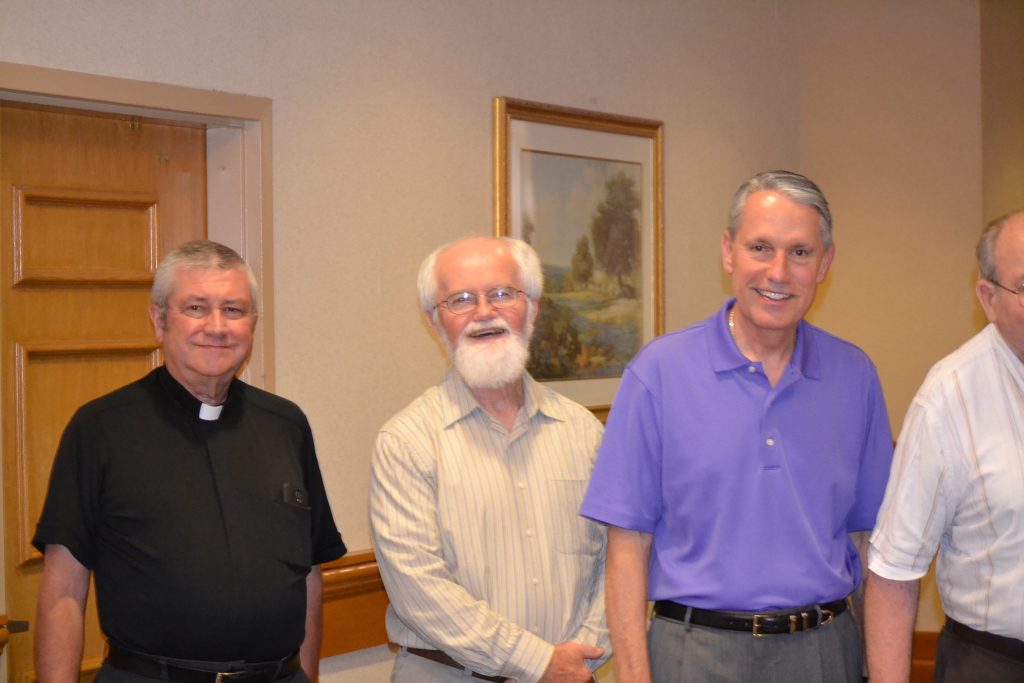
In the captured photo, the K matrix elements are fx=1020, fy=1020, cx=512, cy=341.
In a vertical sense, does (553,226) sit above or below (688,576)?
above

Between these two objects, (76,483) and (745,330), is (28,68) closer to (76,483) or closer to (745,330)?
(76,483)

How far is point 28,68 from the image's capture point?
2.52 metres

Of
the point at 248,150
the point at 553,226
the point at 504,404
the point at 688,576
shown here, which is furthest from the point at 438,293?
the point at 553,226

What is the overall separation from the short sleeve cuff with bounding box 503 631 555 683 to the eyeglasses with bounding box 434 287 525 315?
707 mm

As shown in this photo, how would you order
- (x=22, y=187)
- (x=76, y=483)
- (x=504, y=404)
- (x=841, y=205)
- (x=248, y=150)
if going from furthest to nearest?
(x=841, y=205) → (x=248, y=150) → (x=22, y=187) → (x=504, y=404) → (x=76, y=483)

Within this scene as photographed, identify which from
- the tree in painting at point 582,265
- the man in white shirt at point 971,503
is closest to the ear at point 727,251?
→ the man in white shirt at point 971,503

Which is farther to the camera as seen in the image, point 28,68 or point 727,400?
point 28,68

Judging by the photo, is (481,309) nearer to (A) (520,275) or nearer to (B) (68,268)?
(A) (520,275)

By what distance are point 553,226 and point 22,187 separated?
73.2 inches

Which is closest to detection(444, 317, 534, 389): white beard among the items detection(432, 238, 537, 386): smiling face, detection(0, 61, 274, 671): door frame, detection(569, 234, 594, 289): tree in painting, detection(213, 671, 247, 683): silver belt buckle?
detection(432, 238, 537, 386): smiling face

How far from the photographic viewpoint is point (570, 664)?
2.12m

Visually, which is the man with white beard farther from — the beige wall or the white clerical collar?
the beige wall

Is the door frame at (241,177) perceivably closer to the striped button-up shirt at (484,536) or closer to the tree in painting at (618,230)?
the striped button-up shirt at (484,536)

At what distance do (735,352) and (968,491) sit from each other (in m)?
0.50
